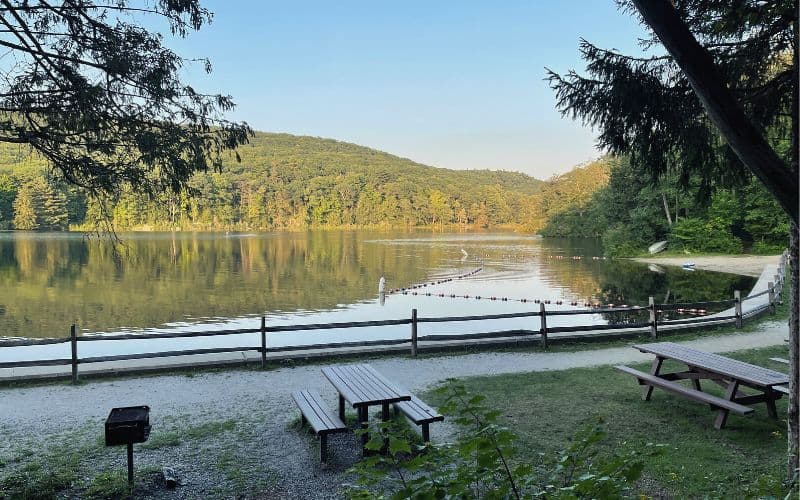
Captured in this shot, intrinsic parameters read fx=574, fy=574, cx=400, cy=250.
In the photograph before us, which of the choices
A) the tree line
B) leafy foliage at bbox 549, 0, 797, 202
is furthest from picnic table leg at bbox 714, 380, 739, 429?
A: the tree line

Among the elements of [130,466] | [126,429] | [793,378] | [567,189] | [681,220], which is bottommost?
[130,466]

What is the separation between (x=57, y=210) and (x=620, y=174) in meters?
73.9

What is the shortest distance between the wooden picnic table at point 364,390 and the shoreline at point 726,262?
85.4 ft

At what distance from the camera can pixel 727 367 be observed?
6.27m

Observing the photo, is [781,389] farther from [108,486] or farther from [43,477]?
[43,477]

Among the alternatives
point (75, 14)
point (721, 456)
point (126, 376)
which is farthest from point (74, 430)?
point (721, 456)

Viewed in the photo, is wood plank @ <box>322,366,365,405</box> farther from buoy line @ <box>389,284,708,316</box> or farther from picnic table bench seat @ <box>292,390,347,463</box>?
buoy line @ <box>389,284,708,316</box>

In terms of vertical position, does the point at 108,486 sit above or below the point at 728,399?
below

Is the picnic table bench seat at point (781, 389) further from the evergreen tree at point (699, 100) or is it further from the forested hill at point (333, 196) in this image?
the forested hill at point (333, 196)

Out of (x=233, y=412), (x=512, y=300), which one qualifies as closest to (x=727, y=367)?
(x=233, y=412)

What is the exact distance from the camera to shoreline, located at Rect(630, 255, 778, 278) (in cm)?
2957

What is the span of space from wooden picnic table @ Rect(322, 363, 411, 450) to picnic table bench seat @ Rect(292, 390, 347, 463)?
225 mm

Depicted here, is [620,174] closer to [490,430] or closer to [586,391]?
[586,391]

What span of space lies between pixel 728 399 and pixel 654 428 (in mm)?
804
